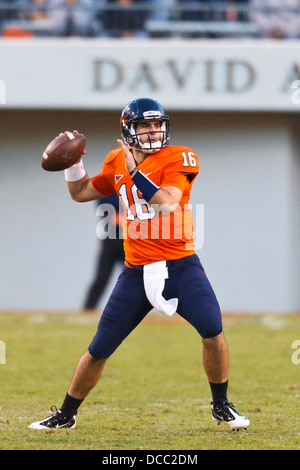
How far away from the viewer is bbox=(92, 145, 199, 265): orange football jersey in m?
4.44

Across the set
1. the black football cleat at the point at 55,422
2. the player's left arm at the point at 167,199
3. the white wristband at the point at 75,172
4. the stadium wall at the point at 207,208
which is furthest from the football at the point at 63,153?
the stadium wall at the point at 207,208

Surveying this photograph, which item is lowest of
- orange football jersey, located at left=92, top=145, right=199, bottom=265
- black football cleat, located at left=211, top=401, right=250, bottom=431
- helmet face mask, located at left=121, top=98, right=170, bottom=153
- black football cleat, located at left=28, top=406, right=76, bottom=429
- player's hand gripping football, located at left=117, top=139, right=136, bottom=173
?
black football cleat, located at left=28, top=406, right=76, bottom=429

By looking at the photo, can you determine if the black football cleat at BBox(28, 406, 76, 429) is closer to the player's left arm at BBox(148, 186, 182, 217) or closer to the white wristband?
the player's left arm at BBox(148, 186, 182, 217)

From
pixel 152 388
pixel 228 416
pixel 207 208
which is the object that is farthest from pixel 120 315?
pixel 207 208

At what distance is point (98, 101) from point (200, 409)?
677 centimetres

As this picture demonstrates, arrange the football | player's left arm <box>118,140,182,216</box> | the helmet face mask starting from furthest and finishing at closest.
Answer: the football → the helmet face mask → player's left arm <box>118,140,182,216</box>

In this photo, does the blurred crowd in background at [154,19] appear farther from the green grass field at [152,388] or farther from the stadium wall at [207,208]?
the green grass field at [152,388]

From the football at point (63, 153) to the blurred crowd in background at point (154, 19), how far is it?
23.0 ft

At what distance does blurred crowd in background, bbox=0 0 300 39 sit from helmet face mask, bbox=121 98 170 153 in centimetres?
722

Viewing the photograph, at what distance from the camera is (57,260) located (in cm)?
1195

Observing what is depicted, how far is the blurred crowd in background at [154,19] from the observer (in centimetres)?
1146

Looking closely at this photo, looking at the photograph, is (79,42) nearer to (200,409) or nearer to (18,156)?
(18,156)

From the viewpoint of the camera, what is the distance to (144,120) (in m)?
4.47

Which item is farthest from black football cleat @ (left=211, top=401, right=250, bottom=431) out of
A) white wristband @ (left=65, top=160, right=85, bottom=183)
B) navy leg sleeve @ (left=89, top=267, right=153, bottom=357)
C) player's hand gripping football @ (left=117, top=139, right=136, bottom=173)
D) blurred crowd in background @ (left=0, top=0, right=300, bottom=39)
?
blurred crowd in background @ (left=0, top=0, right=300, bottom=39)
